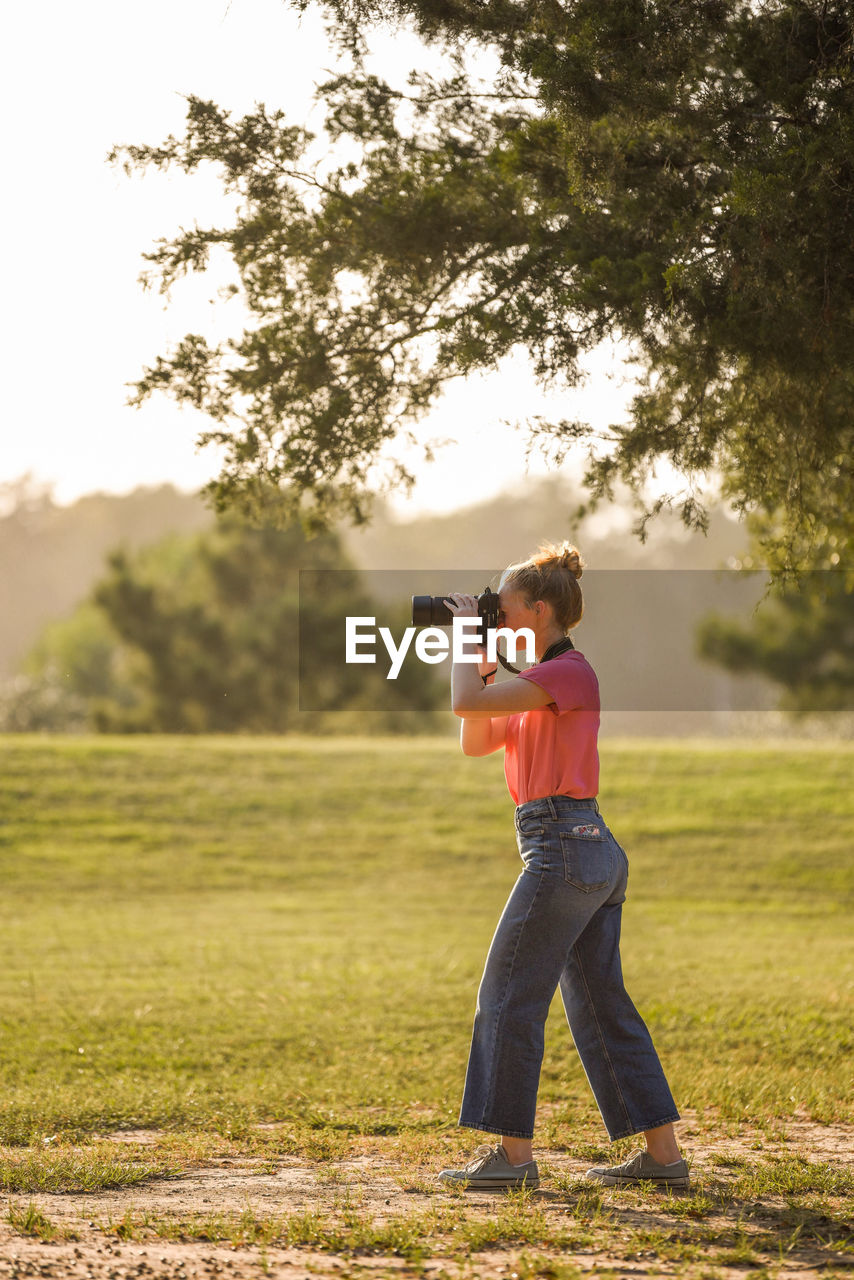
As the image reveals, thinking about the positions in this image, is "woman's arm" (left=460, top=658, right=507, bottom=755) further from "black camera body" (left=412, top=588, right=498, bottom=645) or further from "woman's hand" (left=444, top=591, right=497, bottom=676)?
"black camera body" (left=412, top=588, right=498, bottom=645)

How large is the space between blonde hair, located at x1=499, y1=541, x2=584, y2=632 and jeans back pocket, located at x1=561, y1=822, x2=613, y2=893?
707 mm

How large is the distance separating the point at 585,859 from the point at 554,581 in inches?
36.8

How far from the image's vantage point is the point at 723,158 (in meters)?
5.61

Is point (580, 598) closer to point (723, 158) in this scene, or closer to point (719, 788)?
point (723, 158)

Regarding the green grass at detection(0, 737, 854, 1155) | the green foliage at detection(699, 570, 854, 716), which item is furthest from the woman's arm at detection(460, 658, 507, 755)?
the green foliage at detection(699, 570, 854, 716)

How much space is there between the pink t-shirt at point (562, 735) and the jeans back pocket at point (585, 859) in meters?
0.12

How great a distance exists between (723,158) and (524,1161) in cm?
399

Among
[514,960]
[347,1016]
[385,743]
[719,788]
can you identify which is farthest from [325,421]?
[385,743]

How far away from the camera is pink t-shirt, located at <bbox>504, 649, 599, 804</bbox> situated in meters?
4.37

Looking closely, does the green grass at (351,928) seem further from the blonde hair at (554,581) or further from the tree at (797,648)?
the tree at (797,648)

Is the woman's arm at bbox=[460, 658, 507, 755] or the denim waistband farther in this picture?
the woman's arm at bbox=[460, 658, 507, 755]

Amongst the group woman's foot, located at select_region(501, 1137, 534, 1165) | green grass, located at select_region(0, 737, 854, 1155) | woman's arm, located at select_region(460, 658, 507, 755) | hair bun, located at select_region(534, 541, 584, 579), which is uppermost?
hair bun, located at select_region(534, 541, 584, 579)

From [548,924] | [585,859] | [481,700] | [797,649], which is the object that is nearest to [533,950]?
[548,924]

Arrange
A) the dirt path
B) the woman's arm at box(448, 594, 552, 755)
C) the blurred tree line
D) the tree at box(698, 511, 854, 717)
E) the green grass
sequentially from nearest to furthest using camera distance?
the dirt path → the woman's arm at box(448, 594, 552, 755) → the green grass → the tree at box(698, 511, 854, 717) → the blurred tree line
